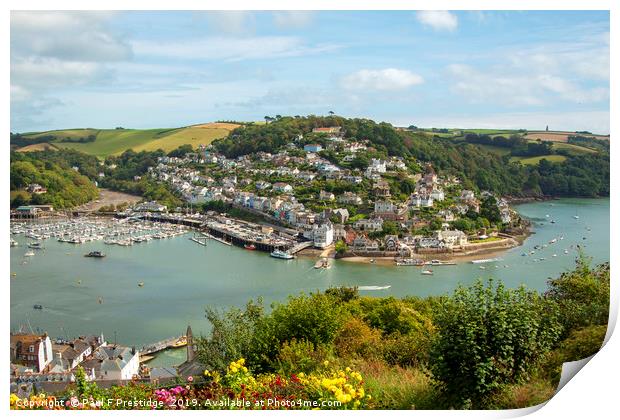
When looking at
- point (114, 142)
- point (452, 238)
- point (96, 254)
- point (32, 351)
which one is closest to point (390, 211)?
point (452, 238)

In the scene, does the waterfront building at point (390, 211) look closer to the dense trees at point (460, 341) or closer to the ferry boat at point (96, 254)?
the ferry boat at point (96, 254)

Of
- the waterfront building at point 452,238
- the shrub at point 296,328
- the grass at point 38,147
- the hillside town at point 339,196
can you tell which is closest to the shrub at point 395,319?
the shrub at point 296,328

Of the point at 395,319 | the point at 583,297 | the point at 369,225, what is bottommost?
the point at 369,225

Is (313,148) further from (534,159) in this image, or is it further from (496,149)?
(534,159)

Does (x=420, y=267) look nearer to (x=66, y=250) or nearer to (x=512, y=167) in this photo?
(x=512, y=167)

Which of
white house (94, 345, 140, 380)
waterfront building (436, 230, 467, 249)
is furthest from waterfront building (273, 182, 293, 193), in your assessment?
white house (94, 345, 140, 380)
